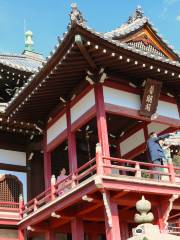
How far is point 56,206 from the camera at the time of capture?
11727 millimetres

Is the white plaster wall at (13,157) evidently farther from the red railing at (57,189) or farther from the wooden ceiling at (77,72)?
the red railing at (57,189)

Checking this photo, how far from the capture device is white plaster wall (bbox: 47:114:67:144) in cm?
1346

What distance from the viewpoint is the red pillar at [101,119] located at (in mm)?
11156

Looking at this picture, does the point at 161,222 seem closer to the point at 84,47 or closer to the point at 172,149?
the point at 84,47

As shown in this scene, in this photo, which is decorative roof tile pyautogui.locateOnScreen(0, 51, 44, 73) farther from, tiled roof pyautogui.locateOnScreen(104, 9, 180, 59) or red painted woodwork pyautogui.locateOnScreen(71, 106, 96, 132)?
red painted woodwork pyautogui.locateOnScreen(71, 106, 96, 132)

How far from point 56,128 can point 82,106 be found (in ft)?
5.64

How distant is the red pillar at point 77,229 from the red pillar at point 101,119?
238 cm

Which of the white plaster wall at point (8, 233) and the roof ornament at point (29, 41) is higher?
the roof ornament at point (29, 41)

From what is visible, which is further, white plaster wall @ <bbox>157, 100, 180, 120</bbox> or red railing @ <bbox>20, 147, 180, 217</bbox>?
white plaster wall @ <bbox>157, 100, 180, 120</bbox>

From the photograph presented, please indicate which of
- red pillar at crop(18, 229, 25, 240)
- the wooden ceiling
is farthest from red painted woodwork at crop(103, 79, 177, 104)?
red pillar at crop(18, 229, 25, 240)

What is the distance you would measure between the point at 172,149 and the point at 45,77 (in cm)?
975

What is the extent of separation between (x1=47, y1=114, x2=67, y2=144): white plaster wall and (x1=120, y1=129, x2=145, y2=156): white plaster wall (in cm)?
284

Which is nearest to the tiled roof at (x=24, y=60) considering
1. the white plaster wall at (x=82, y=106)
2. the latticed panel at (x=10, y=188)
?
the latticed panel at (x=10, y=188)

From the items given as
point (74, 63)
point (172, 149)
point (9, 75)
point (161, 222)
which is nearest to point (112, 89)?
point (74, 63)
